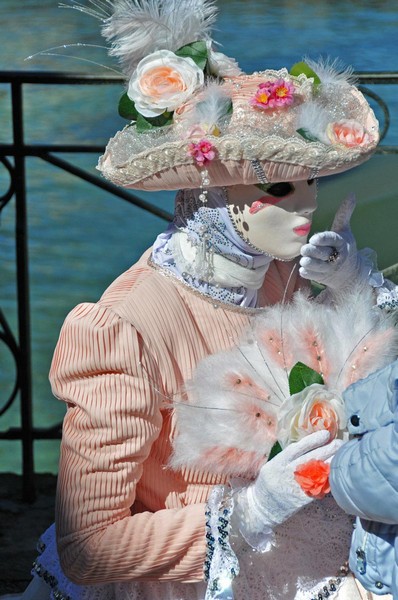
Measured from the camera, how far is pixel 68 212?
3.96 metres

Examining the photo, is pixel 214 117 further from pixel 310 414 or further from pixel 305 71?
pixel 310 414

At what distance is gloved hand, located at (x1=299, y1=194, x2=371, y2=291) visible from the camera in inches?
81.1

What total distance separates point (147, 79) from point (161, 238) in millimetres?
303

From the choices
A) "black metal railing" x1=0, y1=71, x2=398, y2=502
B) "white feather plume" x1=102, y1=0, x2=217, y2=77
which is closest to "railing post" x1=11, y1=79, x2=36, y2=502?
"black metal railing" x1=0, y1=71, x2=398, y2=502

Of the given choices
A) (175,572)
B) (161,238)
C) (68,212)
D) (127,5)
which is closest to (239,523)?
(175,572)

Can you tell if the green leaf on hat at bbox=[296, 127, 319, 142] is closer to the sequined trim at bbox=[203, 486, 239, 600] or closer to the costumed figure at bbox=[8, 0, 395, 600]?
the costumed figure at bbox=[8, 0, 395, 600]

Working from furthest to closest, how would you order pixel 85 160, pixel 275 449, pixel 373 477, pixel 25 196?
pixel 85 160 → pixel 25 196 → pixel 275 449 → pixel 373 477

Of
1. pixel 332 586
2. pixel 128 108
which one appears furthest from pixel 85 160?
pixel 332 586

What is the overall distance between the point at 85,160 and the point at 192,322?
218cm

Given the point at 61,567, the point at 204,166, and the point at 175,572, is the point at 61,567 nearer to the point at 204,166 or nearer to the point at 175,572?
the point at 175,572

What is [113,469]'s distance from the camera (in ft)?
6.24

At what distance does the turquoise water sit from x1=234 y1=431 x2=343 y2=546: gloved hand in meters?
1.69

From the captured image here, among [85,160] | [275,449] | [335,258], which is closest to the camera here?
[275,449]

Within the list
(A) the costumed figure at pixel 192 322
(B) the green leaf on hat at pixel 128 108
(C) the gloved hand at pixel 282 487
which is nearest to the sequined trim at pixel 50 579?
(A) the costumed figure at pixel 192 322
